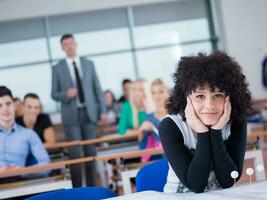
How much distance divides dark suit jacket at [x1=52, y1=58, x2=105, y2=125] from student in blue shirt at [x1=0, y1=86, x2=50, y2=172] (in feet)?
3.39

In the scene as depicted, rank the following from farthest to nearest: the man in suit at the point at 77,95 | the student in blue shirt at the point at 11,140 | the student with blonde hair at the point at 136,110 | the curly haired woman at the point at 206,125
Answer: the student with blonde hair at the point at 136,110
the man in suit at the point at 77,95
the student in blue shirt at the point at 11,140
the curly haired woman at the point at 206,125

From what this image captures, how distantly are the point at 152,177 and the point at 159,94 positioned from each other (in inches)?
102

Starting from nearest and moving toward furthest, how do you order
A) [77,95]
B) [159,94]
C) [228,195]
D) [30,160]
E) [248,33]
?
[228,195]
[30,160]
[77,95]
[159,94]
[248,33]

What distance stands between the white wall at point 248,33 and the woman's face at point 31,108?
4.85m

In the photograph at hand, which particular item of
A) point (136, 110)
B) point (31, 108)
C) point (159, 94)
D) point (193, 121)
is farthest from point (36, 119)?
point (193, 121)

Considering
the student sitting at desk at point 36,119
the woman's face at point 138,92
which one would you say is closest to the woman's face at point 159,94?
the woman's face at point 138,92

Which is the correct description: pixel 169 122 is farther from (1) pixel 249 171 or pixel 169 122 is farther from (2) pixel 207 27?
(2) pixel 207 27

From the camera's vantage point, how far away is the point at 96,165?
379 centimetres

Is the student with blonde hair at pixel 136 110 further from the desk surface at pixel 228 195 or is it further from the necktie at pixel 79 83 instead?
the desk surface at pixel 228 195

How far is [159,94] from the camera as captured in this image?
4.48 m

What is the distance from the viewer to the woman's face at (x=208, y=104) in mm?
1646

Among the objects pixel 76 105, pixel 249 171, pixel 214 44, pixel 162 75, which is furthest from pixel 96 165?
pixel 214 44

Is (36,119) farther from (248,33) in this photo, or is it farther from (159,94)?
(248,33)

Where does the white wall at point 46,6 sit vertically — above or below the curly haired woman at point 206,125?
above
